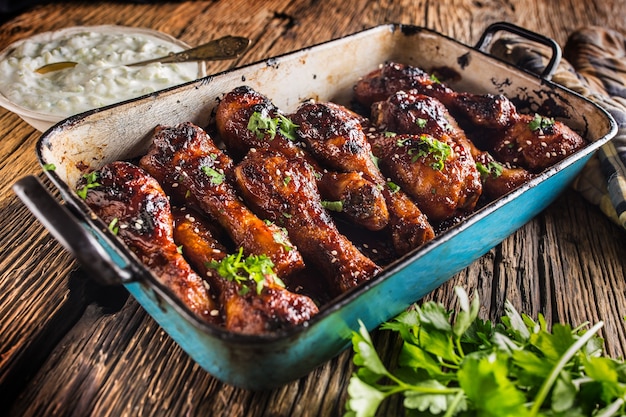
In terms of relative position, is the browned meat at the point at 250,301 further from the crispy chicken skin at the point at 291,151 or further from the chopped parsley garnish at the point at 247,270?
the crispy chicken skin at the point at 291,151

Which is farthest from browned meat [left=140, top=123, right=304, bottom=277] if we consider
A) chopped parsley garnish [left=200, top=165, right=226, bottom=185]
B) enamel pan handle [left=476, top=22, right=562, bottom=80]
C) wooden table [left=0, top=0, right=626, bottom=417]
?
enamel pan handle [left=476, top=22, right=562, bottom=80]

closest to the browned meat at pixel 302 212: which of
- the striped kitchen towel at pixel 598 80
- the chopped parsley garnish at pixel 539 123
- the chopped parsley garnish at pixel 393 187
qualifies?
the chopped parsley garnish at pixel 393 187

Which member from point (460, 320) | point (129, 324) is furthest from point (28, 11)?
point (460, 320)

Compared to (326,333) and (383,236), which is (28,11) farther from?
(326,333)

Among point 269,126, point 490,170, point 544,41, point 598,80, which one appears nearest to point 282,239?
point 269,126

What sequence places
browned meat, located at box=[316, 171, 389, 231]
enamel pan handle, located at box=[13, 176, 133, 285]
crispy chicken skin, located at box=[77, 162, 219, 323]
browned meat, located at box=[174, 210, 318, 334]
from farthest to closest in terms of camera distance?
browned meat, located at box=[316, 171, 389, 231], crispy chicken skin, located at box=[77, 162, 219, 323], browned meat, located at box=[174, 210, 318, 334], enamel pan handle, located at box=[13, 176, 133, 285]

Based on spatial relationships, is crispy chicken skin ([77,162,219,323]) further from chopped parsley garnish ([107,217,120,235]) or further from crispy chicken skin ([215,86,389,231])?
crispy chicken skin ([215,86,389,231])

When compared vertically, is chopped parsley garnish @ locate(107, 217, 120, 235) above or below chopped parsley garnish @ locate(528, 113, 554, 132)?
below
